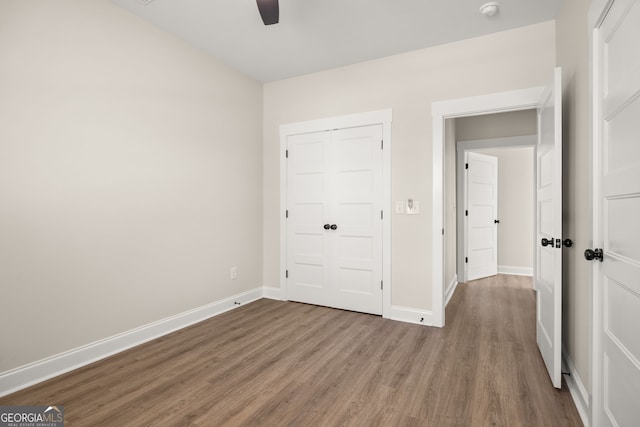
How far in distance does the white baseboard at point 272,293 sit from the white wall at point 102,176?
724mm

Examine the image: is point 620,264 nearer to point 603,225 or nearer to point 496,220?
point 603,225

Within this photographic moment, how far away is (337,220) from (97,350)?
2.50 meters

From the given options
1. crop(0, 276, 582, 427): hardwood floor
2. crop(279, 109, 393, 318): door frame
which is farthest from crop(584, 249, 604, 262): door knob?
crop(279, 109, 393, 318): door frame

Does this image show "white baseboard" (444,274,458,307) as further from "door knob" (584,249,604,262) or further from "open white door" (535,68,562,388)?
"door knob" (584,249,604,262)

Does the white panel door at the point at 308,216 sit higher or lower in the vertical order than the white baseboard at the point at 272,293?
higher

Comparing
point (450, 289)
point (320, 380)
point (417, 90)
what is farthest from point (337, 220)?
point (450, 289)

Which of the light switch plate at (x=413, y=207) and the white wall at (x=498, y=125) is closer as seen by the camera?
the light switch plate at (x=413, y=207)

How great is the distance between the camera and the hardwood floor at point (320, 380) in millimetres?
1805

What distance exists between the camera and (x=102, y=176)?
251 centimetres

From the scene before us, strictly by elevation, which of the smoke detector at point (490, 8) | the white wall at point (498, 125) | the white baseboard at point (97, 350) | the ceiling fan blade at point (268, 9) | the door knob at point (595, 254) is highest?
the smoke detector at point (490, 8)

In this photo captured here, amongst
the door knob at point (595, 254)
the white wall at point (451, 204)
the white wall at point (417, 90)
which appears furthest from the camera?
the white wall at point (451, 204)

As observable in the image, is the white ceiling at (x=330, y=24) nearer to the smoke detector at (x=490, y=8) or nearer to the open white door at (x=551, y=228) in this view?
the smoke detector at (x=490, y=8)

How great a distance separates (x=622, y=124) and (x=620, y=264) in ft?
1.87

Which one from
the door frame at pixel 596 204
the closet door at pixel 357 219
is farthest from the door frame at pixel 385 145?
the door frame at pixel 596 204
